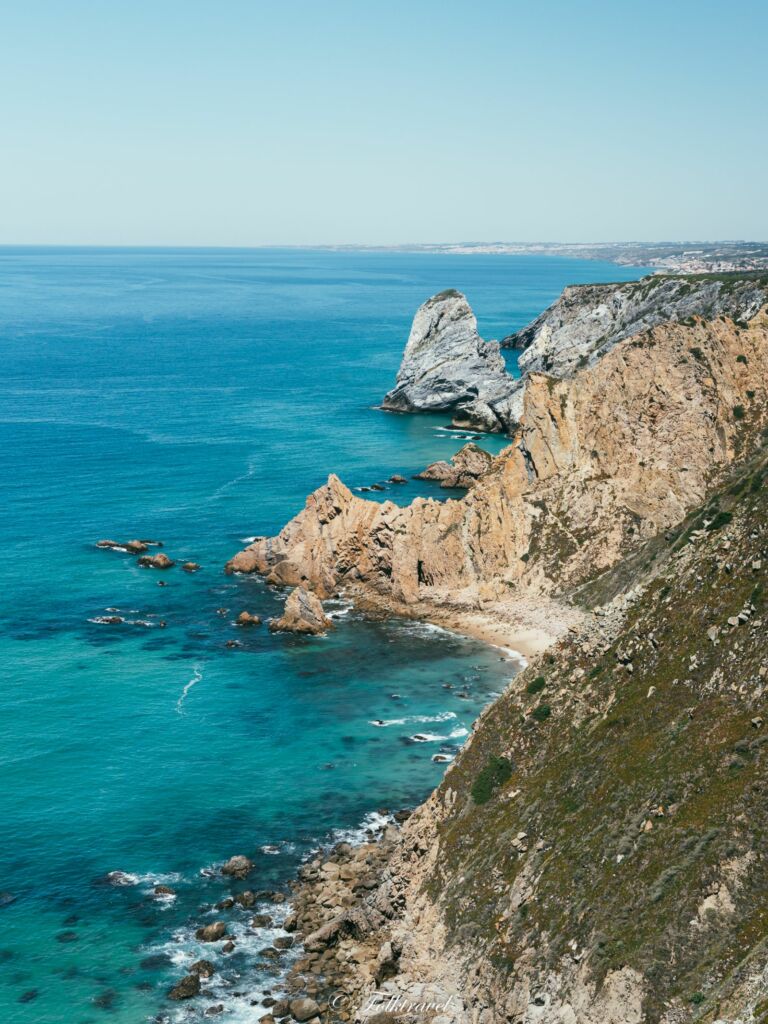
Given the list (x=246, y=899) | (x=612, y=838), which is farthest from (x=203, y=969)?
(x=612, y=838)

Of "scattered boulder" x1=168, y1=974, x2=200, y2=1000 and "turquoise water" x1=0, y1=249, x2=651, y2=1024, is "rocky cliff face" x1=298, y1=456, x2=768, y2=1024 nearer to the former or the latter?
"scattered boulder" x1=168, y1=974, x2=200, y2=1000

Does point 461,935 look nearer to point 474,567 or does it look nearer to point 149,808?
point 149,808

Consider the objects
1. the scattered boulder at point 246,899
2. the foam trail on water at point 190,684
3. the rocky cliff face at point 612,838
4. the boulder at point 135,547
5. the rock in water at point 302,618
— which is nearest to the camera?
the rocky cliff face at point 612,838

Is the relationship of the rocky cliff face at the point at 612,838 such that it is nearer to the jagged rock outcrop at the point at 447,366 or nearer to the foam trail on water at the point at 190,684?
the foam trail on water at the point at 190,684

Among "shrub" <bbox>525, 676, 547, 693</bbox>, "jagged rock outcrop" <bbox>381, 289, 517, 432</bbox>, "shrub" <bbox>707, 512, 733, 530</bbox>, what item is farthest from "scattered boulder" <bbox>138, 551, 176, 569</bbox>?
"jagged rock outcrop" <bbox>381, 289, 517, 432</bbox>

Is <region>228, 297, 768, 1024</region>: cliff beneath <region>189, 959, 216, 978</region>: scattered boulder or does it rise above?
above

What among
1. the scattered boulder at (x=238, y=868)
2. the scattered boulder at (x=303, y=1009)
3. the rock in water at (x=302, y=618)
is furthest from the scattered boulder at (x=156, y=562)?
the scattered boulder at (x=303, y=1009)
